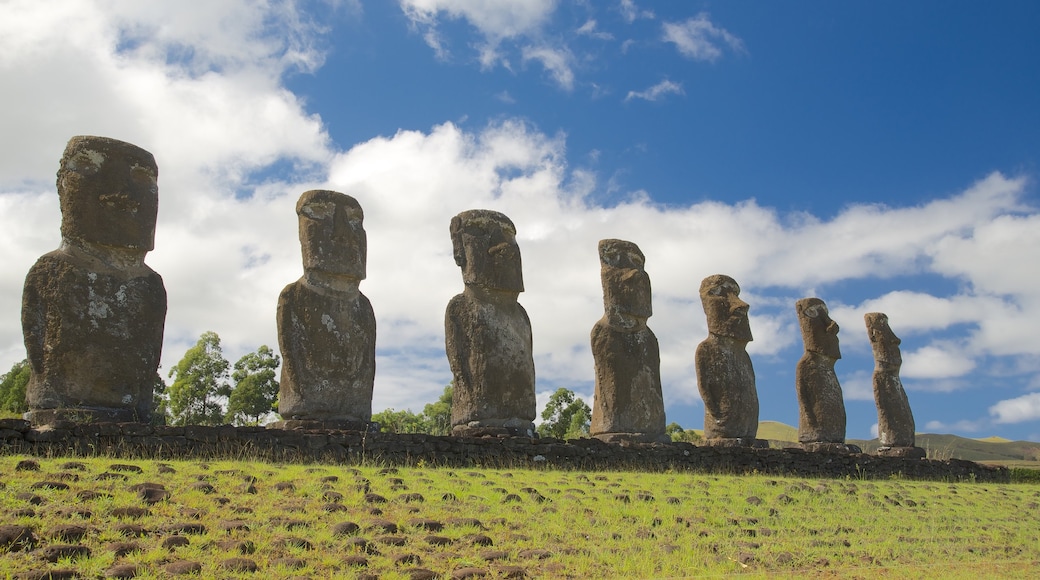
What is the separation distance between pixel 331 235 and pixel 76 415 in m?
4.27

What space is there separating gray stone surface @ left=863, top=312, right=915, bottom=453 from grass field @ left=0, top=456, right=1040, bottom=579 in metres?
10.8

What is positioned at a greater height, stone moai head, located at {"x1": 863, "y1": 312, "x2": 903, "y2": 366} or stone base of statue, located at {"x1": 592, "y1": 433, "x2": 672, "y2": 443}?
stone moai head, located at {"x1": 863, "y1": 312, "x2": 903, "y2": 366}

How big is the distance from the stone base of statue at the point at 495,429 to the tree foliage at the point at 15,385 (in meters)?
10.0

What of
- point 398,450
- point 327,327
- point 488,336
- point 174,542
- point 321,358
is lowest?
point 174,542

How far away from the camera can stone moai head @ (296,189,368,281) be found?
14031 mm

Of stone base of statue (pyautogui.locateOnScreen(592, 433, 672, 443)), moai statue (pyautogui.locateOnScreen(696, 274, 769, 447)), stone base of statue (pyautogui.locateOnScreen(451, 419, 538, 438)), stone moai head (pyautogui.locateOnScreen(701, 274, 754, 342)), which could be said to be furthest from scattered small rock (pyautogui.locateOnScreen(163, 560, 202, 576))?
stone moai head (pyautogui.locateOnScreen(701, 274, 754, 342))

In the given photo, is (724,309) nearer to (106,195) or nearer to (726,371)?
(726,371)

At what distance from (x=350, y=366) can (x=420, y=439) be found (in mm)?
1512

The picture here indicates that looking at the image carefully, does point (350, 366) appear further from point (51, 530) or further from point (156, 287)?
point (51, 530)

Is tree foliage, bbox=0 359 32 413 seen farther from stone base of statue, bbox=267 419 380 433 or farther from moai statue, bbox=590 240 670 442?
moai statue, bbox=590 240 670 442

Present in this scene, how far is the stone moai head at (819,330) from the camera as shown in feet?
71.4

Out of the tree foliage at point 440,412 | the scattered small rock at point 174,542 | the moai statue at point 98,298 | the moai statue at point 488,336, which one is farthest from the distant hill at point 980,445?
the scattered small rock at point 174,542

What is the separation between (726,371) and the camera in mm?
18969

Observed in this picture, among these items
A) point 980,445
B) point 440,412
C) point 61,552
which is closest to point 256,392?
point 440,412
